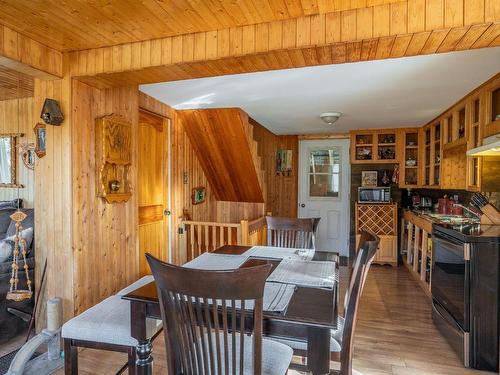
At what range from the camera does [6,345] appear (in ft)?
8.48

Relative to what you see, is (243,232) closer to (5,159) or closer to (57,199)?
(57,199)

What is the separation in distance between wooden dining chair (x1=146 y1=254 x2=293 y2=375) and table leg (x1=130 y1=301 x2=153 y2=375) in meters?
0.30

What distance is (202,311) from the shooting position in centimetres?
127

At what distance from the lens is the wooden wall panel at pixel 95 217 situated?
95.7 inches

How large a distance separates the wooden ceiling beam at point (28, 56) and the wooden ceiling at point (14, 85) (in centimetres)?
93

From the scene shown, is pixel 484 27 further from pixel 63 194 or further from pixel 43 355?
pixel 43 355

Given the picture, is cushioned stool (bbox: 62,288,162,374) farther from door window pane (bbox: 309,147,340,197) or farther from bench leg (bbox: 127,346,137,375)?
door window pane (bbox: 309,147,340,197)

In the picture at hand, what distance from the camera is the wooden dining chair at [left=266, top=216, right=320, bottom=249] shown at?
2.75 meters

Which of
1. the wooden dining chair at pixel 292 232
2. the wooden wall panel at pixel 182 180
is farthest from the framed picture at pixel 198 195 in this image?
the wooden dining chair at pixel 292 232

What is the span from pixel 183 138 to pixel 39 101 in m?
1.91

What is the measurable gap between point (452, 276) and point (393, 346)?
0.72m

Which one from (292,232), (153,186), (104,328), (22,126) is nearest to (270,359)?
(104,328)

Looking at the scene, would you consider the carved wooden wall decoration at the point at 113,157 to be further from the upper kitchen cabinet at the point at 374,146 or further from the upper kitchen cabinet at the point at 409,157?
the upper kitchen cabinet at the point at 409,157

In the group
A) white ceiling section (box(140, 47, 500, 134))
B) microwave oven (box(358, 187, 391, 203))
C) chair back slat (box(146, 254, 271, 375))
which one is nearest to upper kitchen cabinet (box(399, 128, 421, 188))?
microwave oven (box(358, 187, 391, 203))
